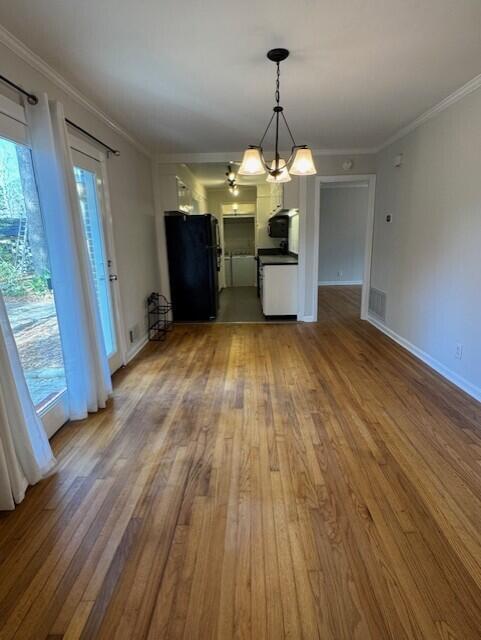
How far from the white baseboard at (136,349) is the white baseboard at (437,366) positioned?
318 cm

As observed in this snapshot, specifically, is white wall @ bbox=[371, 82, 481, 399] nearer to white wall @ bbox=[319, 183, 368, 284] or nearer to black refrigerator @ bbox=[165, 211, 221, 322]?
black refrigerator @ bbox=[165, 211, 221, 322]

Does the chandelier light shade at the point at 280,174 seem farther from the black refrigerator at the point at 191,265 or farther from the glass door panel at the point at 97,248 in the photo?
the black refrigerator at the point at 191,265

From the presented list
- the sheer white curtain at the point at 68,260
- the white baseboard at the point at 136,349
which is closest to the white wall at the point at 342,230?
the white baseboard at the point at 136,349

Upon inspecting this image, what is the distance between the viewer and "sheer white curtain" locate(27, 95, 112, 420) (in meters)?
2.18

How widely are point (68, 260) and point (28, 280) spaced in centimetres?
29

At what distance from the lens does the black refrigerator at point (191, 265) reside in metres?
5.22

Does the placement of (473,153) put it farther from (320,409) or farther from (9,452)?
(9,452)

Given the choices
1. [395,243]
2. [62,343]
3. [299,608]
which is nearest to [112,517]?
[299,608]

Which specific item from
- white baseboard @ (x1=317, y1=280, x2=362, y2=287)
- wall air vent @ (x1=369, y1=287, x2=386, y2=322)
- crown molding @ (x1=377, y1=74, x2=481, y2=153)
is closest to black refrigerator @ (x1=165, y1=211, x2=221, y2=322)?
wall air vent @ (x1=369, y1=287, x2=386, y2=322)

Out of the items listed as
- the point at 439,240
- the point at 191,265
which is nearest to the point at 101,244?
the point at 191,265

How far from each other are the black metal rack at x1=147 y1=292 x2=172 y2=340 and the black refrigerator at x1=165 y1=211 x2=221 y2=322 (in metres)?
0.22

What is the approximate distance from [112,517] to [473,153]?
3.57 metres

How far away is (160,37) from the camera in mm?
2004

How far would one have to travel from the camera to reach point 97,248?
10.6 ft
